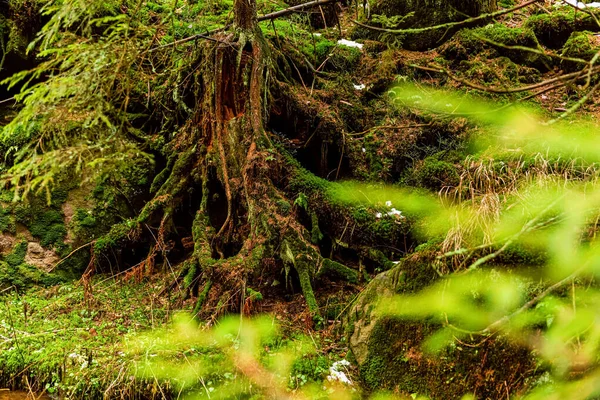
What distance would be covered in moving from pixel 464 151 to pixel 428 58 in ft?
7.81

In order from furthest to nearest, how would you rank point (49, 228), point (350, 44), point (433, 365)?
point (350, 44) < point (49, 228) < point (433, 365)

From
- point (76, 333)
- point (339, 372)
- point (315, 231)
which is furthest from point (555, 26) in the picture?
point (76, 333)

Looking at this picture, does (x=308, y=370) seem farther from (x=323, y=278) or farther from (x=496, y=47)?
(x=496, y=47)

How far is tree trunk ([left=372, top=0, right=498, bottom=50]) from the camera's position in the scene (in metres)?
8.12

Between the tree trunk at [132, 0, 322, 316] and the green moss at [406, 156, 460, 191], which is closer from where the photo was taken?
the tree trunk at [132, 0, 322, 316]

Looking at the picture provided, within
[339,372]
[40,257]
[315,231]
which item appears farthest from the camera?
[40,257]

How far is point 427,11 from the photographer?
324 inches

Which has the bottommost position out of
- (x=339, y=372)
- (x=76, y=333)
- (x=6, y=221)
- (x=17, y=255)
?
(x=339, y=372)

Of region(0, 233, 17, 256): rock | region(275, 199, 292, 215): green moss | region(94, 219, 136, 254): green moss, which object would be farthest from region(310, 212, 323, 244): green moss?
region(0, 233, 17, 256): rock

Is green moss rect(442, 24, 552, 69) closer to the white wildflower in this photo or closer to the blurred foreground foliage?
the blurred foreground foliage

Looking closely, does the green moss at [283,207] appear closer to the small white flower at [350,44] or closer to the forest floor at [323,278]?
the forest floor at [323,278]

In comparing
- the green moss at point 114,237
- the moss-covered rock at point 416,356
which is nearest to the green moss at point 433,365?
the moss-covered rock at point 416,356

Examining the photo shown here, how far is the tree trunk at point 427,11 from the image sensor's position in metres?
8.12

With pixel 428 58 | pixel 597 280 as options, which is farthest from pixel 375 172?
pixel 597 280
